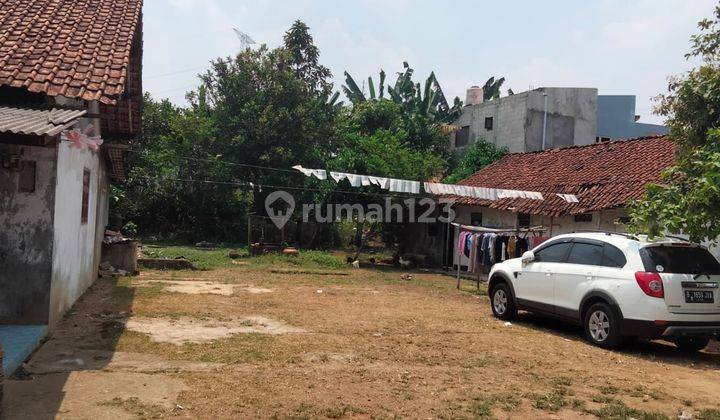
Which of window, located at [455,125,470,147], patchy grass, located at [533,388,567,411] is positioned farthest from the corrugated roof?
window, located at [455,125,470,147]

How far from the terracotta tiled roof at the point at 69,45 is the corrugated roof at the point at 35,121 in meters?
0.58

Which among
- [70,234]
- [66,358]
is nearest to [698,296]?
[66,358]

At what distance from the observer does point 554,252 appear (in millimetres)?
9094

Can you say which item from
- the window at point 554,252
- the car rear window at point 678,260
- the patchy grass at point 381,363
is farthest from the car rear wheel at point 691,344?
the window at point 554,252

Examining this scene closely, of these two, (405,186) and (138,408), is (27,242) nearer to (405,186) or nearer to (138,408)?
(138,408)

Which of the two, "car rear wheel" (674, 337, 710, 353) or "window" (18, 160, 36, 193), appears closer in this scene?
"window" (18, 160, 36, 193)

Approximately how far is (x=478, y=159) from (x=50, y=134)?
23.4 meters

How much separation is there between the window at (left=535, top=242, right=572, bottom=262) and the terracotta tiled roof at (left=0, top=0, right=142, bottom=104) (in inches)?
272

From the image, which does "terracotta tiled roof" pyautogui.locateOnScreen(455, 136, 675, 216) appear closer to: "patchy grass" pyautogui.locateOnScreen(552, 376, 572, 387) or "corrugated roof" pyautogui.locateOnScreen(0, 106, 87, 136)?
"patchy grass" pyautogui.locateOnScreen(552, 376, 572, 387)

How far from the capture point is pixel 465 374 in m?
6.07

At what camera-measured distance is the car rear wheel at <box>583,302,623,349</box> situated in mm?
7555

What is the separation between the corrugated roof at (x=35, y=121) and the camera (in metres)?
5.23

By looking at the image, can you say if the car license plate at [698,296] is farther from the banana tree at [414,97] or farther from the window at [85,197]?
the banana tree at [414,97]

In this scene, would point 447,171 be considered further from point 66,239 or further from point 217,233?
point 66,239
